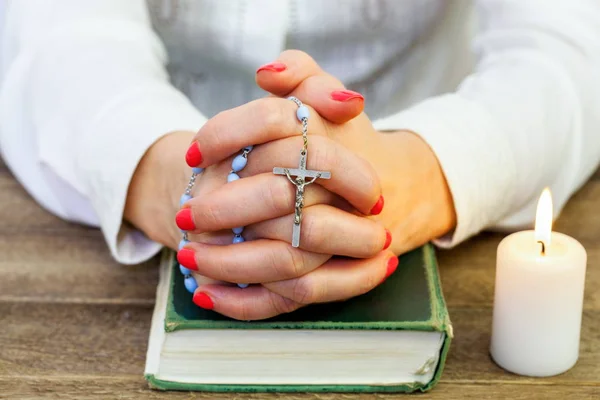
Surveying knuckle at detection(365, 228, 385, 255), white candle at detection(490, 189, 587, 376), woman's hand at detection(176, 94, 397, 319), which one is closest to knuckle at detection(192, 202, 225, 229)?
woman's hand at detection(176, 94, 397, 319)

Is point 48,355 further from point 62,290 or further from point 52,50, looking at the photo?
point 52,50

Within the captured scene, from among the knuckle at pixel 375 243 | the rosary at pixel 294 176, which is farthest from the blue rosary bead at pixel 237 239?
the knuckle at pixel 375 243

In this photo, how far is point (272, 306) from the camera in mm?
619

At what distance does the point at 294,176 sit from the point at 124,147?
240mm

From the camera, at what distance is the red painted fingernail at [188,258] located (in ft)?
2.05

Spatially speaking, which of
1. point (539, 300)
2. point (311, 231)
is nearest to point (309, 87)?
point (311, 231)

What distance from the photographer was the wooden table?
2.08ft

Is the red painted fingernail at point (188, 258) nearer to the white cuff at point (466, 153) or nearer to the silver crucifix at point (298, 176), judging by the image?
the silver crucifix at point (298, 176)

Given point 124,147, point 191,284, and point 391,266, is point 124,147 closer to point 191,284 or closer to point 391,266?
point 191,284

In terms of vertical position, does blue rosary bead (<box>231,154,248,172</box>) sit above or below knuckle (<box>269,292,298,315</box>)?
above

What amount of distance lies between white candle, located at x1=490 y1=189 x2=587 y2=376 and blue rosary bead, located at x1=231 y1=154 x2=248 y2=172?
23cm

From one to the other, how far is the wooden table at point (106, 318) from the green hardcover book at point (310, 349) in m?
0.01

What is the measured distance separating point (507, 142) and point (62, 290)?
497 mm

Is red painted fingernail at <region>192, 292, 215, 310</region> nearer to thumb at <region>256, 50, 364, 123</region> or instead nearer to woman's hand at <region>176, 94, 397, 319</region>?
woman's hand at <region>176, 94, 397, 319</region>
